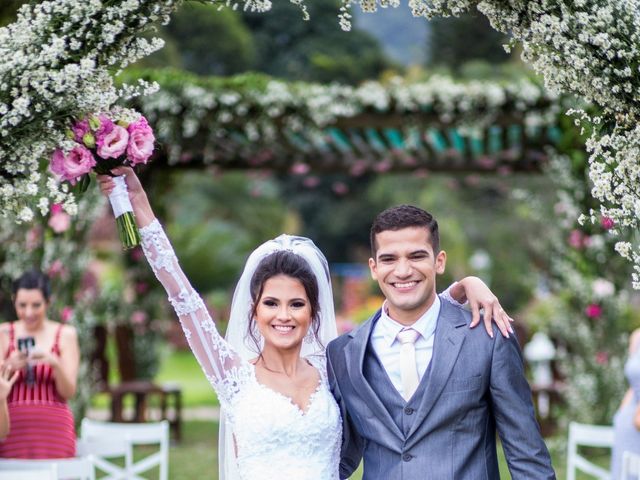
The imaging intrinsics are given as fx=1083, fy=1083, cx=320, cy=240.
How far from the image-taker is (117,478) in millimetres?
6047

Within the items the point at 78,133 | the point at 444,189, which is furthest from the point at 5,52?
the point at 444,189

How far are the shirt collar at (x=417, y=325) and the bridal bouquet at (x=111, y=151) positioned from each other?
2.73 feet

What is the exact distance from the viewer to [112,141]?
3.36 meters

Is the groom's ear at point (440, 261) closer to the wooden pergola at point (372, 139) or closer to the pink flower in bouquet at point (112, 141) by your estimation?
the pink flower in bouquet at point (112, 141)

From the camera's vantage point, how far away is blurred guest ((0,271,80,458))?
5.29 meters

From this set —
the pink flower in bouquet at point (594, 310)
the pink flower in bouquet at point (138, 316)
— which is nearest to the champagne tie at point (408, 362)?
the pink flower in bouquet at point (594, 310)

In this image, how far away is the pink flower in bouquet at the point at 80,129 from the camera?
11.0ft

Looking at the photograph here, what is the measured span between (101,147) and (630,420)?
3400 mm

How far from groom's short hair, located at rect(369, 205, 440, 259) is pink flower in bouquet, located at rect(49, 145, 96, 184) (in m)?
0.92

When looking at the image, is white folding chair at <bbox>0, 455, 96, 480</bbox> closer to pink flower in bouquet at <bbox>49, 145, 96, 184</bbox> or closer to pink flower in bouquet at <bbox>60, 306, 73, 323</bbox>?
pink flower in bouquet at <bbox>49, 145, 96, 184</bbox>

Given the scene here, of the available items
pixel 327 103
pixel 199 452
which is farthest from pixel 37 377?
pixel 199 452

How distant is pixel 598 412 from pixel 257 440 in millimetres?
6470

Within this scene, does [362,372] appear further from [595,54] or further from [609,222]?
[595,54]

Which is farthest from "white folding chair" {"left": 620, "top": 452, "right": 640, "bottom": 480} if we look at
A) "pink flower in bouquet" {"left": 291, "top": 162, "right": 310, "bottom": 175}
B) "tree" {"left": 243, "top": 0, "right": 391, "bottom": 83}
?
"tree" {"left": 243, "top": 0, "right": 391, "bottom": 83}
